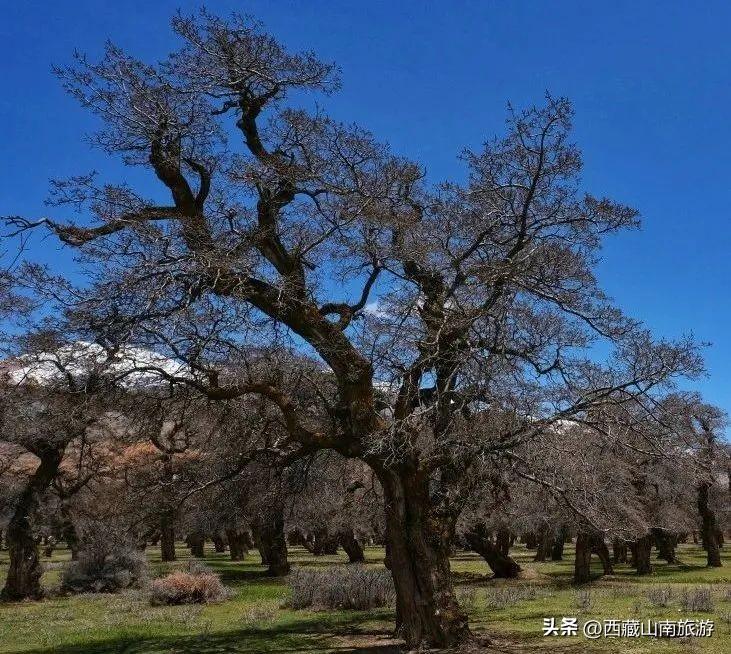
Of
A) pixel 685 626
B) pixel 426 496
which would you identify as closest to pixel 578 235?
pixel 426 496

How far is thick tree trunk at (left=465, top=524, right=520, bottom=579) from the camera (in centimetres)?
2622

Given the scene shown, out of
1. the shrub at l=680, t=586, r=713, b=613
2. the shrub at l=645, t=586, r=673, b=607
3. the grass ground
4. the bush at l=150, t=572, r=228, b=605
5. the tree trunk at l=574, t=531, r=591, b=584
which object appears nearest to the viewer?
A: the grass ground

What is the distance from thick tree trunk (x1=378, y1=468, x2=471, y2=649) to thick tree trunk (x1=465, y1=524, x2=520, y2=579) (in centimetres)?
1545

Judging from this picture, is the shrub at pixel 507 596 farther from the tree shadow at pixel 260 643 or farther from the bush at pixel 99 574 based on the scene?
the bush at pixel 99 574

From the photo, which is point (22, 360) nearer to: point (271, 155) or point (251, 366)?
point (251, 366)

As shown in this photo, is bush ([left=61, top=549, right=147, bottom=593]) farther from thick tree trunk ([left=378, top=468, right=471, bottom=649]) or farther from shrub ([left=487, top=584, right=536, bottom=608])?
thick tree trunk ([left=378, top=468, right=471, bottom=649])

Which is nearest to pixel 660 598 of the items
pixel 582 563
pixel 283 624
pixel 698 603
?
pixel 698 603

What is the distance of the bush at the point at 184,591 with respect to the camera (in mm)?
20094

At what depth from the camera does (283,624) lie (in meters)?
15.7

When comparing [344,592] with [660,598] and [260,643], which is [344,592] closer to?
[260,643]

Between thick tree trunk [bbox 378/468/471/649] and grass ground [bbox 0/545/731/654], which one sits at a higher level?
thick tree trunk [bbox 378/468/471/649]

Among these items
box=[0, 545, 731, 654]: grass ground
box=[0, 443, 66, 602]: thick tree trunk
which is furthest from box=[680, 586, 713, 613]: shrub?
box=[0, 443, 66, 602]: thick tree trunk

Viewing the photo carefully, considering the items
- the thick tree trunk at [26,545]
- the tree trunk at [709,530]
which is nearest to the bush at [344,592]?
the thick tree trunk at [26,545]

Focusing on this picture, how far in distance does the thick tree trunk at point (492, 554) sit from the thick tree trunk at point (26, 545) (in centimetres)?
1482
